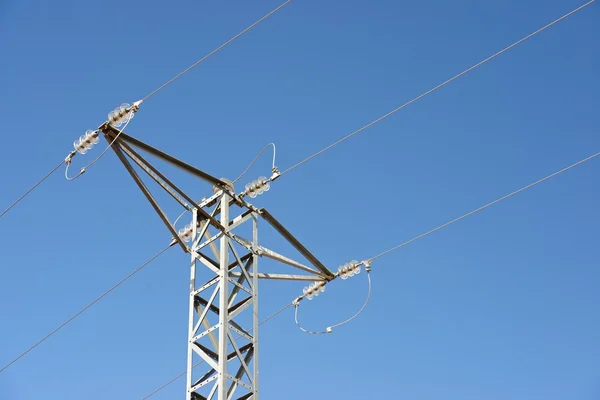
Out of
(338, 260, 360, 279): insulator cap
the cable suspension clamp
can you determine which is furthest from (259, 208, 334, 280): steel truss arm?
the cable suspension clamp

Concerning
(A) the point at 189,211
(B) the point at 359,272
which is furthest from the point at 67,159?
(B) the point at 359,272

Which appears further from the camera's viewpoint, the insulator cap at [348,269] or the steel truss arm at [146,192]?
the insulator cap at [348,269]

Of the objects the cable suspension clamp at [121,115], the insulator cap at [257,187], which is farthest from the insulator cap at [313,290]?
the cable suspension clamp at [121,115]

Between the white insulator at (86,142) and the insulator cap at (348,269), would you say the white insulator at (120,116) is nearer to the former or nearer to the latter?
the white insulator at (86,142)

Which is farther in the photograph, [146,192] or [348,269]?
[348,269]

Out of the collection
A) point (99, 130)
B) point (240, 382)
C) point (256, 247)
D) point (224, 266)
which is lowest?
point (240, 382)

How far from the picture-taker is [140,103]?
11922 mm

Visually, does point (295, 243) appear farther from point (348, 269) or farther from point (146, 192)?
point (146, 192)

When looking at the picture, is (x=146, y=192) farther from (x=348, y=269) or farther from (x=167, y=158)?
(x=348, y=269)

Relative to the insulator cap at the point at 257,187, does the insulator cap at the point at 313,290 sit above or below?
below

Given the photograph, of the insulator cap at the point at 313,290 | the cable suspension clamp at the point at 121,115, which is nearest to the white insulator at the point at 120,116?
the cable suspension clamp at the point at 121,115

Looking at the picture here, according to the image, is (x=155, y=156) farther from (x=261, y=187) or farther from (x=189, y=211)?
(x=261, y=187)

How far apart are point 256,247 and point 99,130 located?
9.47ft

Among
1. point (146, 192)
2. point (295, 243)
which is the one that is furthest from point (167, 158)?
point (295, 243)
